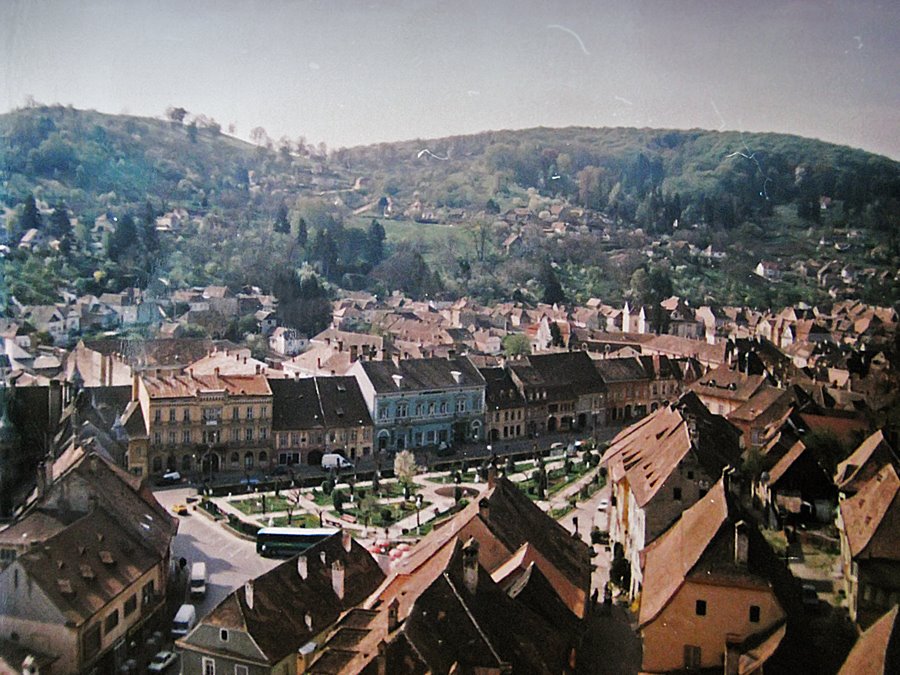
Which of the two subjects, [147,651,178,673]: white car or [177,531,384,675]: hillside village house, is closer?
[177,531,384,675]: hillside village house

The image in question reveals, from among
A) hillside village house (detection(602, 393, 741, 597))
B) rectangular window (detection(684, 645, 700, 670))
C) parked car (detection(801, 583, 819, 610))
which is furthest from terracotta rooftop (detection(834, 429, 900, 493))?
rectangular window (detection(684, 645, 700, 670))

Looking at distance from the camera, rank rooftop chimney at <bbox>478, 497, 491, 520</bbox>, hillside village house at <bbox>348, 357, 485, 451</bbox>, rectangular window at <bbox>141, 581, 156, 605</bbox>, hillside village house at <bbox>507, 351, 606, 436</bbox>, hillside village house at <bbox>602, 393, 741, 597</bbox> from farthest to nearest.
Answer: hillside village house at <bbox>507, 351, 606, 436</bbox>, hillside village house at <bbox>348, 357, 485, 451</bbox>, hillside village house at <bbox>602, 393, 741, 597</bbox>, rectangular window at <bbox>141, 581, 156, 605</bbox>, rooftop chimney at <bbox>478, 497, 491, 520</bbox>

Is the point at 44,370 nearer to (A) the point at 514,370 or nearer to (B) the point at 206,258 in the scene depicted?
(A) the point at 514,370

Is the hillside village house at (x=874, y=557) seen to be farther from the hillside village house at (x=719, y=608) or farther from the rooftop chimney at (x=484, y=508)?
the rooftop chimney at (x=484, y=508)

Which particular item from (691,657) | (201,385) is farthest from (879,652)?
(201,385)

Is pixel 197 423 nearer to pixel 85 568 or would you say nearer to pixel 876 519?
pixel 85 568

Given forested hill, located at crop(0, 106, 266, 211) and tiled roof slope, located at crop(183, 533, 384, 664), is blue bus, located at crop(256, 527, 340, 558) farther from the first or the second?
forested hill, located at crop(0, 106, 266, 211)
